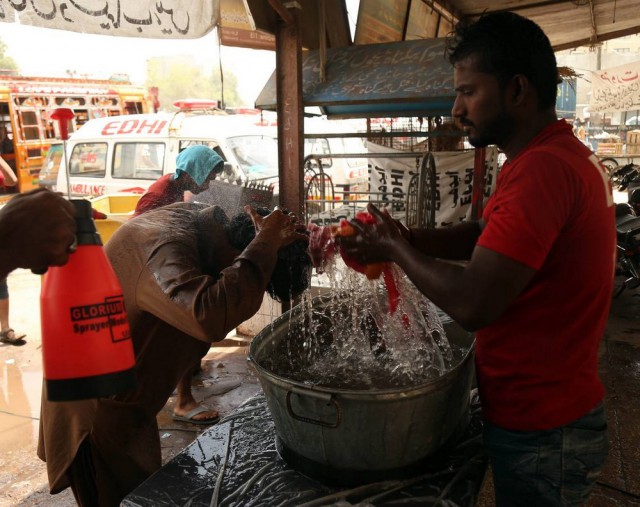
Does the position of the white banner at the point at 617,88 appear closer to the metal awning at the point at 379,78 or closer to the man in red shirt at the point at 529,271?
the metal awning at the point at 379,78

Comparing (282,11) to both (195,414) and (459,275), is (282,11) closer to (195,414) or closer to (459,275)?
(459,275)

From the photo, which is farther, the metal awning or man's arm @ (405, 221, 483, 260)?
the metal awning

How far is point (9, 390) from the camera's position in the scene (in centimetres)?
414

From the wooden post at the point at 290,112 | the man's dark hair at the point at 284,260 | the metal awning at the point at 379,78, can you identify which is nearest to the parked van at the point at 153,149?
the metal awning at the point at 379,78

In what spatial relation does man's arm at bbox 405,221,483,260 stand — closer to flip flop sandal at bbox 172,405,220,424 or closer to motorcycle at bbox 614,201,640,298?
flip flop sandal at bbox 172,405,220,424

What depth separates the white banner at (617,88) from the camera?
32.9 feet

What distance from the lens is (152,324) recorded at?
1691mm

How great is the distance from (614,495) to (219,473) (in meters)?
2.18

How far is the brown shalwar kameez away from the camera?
148cm

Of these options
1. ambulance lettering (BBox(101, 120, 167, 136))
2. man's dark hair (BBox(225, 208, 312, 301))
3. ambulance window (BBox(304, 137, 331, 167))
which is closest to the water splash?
man's dark hair (BBox(225, 208, 312, 301))

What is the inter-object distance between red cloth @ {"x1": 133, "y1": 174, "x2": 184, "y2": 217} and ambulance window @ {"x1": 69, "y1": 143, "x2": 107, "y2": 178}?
4540 mm

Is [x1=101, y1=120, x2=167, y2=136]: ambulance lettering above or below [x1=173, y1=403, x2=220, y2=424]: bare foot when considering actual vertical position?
above

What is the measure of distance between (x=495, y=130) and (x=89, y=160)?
8.30m

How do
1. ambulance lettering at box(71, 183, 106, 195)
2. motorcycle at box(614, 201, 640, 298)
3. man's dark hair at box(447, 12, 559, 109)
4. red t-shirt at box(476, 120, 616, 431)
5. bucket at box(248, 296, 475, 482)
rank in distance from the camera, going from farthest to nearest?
ambulance lettering at box(71, 183, 106, 195) < motorcycle at box(614, 201, 640, 298) < bucket at box(248, 296, 475, 482) < man's dark hair at box(447, 12, 559, 109) < red t-shirt at box(476, 120, 616, 431)
